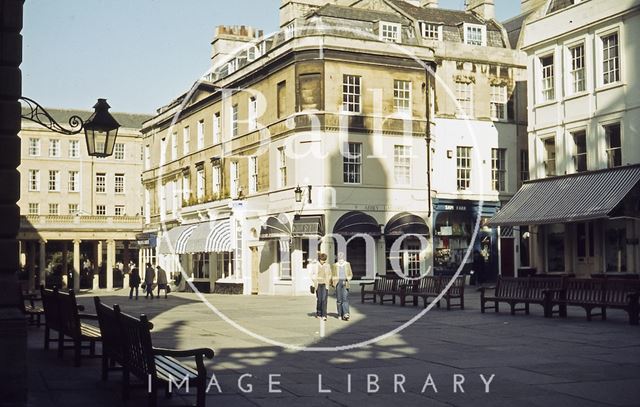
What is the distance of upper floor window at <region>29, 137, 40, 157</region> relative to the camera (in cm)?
8181

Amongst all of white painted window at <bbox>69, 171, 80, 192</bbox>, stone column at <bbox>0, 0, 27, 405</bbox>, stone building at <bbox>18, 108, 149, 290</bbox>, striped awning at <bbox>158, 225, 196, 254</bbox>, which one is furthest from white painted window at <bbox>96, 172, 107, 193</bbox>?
stone column at <bbox>0, 0, 27, 405</bbox>

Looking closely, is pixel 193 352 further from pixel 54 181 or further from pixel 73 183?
pixel 73 183

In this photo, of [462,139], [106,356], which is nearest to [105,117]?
[106,356]

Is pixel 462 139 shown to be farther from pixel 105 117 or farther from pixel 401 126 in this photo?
pixel 105 117

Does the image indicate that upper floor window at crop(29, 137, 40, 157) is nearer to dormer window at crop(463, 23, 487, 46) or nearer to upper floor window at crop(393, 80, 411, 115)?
dormer window at crop(463, 23, 487, 46)

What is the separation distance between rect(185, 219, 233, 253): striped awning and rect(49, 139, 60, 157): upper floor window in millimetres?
42013

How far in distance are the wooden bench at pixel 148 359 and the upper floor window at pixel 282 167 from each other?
28764 millimetres

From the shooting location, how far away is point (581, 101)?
107ft

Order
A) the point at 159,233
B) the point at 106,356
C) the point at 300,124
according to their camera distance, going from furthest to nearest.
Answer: the point at 159,233
the point at 300,124
the point at 106,356

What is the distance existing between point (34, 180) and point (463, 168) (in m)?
53.6

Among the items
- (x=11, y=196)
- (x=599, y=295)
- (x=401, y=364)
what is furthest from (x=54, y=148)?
(x=11, y=196)

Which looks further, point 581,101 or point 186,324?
point 581,101

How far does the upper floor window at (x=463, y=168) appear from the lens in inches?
1651

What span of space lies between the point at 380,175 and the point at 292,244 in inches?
204
